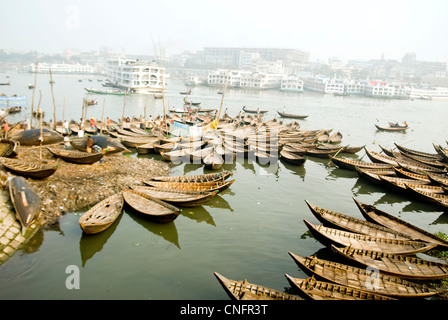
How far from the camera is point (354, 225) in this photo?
1137 cm

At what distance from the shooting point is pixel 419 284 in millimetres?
8711

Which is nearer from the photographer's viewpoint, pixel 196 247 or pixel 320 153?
pixel 196 247

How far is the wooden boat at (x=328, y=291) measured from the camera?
736cm

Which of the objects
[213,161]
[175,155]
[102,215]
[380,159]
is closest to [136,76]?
[175,155]

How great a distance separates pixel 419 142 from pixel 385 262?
35155 millimetres

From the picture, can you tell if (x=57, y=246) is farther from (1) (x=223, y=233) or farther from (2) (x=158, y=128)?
(2) (x=158, y=128)

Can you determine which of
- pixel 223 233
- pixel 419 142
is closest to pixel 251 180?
pixel 223 233

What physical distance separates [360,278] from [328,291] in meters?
1.47

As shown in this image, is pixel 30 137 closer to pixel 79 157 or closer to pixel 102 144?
pixel 102 144

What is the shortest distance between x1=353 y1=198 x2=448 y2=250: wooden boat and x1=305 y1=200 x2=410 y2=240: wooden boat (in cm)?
57

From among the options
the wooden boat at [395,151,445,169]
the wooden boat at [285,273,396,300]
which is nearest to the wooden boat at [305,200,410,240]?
the wooden boat at [285,273,396,300]

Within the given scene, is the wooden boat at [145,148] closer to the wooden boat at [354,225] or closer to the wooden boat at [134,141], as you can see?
the wooden boat at [134,141]

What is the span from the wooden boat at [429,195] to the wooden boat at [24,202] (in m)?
17.8

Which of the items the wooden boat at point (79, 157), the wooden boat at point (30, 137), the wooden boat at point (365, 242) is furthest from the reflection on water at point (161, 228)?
the wooden boat at point (30, 137)
